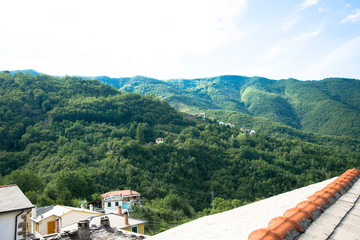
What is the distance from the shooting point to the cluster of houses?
7957 mm

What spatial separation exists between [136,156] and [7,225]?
53611 millimetres

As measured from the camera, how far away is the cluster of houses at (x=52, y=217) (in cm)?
796

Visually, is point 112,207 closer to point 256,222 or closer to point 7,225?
point 7,225

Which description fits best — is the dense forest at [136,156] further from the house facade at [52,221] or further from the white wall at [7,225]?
the white wall at [7,225]

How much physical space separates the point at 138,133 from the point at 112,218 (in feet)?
204

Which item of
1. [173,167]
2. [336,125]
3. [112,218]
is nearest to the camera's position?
[112,218]

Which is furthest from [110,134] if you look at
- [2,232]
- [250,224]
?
[250,224]

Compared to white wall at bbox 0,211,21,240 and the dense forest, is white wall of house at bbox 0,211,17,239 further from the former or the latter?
the dense forest

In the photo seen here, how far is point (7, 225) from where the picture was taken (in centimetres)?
796

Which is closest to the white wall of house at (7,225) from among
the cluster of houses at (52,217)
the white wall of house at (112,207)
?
the cluster of houses at (52,217)

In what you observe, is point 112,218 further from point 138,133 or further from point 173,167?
point 138,133

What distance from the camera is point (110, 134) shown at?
3103 inches

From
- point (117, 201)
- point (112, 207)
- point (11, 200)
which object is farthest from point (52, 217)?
point (117, 201)

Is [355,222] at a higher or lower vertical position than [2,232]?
higher
